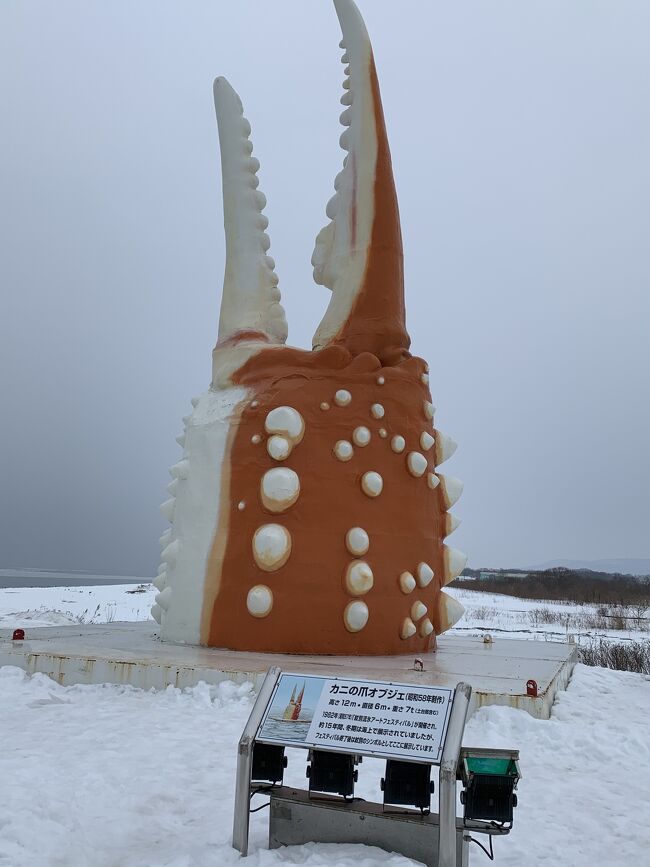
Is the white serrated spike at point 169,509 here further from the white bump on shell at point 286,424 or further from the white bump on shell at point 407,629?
the white bump on shell at point 407,629

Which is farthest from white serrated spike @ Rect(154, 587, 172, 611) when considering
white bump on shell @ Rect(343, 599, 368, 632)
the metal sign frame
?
the metal sign frame

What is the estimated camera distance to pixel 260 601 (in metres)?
7.12

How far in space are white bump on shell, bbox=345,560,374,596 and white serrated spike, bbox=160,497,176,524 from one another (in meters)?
2.43

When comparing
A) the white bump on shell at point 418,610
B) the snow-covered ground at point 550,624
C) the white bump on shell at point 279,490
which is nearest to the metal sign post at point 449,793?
the white bump on shell at point 279,490

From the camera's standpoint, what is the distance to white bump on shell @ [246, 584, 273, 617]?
7117 mm

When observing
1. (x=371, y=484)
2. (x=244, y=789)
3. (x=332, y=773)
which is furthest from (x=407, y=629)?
(x=244, y=789)

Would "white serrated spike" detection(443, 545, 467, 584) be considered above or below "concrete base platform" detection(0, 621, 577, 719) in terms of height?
above

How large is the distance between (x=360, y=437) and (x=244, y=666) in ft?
9.00

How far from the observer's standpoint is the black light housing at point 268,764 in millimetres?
2859

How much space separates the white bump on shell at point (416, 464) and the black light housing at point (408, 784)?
5271mm

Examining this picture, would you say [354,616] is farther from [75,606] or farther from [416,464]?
[75,606]

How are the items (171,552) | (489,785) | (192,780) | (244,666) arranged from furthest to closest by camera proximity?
(171,552) < (244,666) < (192,780) < (489,785)

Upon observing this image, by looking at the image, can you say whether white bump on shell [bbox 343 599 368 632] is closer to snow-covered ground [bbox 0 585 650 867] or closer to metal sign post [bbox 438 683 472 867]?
snow-covered ground [bbox 0 585 650 867]

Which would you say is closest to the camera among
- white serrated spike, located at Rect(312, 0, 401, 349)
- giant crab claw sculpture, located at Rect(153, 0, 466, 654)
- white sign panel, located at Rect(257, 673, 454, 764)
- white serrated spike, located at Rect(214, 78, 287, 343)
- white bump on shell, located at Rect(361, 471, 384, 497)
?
white sign panel, located at Rect(257, 673, 454, 764)
